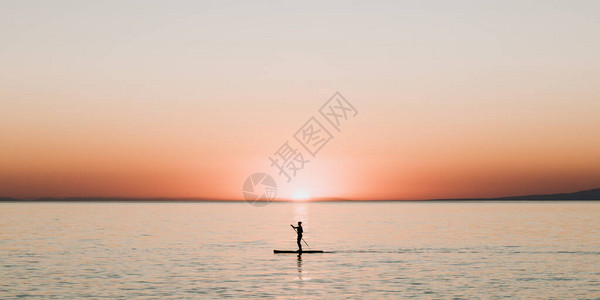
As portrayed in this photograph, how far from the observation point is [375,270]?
169 ft

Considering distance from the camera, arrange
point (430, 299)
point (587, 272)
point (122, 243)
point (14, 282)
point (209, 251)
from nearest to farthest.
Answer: point (430, 299)
point (14, 282)
point (587, 272)
point (209, 251)
point (122, 243)

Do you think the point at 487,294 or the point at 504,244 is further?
the point at 504,244

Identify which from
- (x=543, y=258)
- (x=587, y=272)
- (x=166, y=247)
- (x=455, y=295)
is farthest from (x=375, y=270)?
(x=166, y=247)

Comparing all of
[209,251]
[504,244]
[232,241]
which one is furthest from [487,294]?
[232,241]

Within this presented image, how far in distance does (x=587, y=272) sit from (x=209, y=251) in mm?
35751

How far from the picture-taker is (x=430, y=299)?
38.2 meters

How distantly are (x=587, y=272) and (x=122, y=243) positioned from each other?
52.3m

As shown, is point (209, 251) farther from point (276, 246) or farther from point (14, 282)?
point (14, 282)

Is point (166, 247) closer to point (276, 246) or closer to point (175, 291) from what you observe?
point (276, 246)

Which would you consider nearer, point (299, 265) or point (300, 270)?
point (300, 270)

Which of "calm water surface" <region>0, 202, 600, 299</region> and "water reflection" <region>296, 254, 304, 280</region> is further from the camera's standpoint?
"water reflection" <region>296, 254, 304, 280</region>

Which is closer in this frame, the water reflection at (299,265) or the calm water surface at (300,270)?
the calm water surface at (300,270)

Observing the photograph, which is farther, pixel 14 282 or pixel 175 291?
pixel 14 282

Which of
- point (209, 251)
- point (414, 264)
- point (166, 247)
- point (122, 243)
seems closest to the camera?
point (414, 264)
